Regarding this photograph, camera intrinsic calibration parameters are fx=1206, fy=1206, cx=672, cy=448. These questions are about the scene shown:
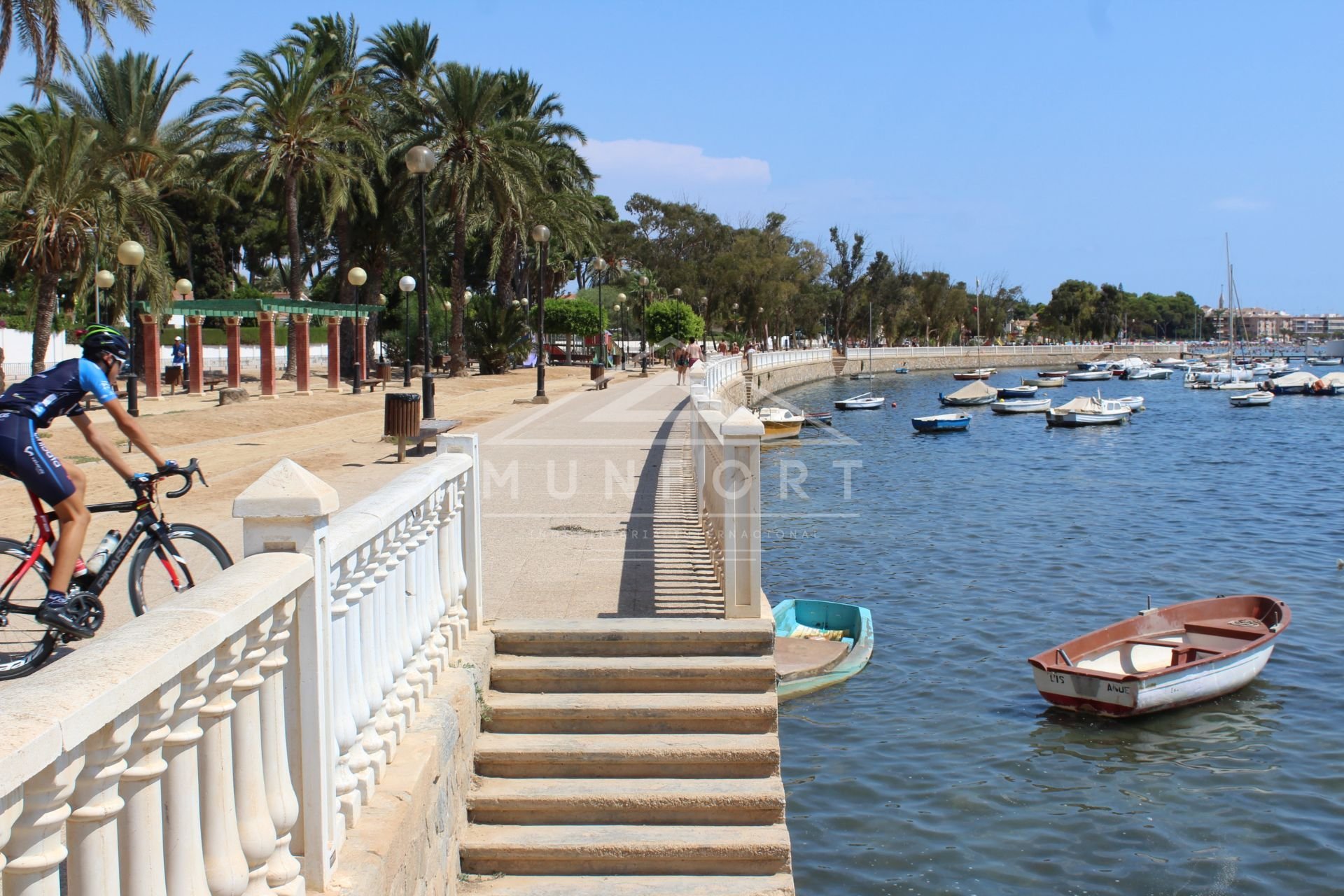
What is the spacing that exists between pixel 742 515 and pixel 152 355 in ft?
96.4

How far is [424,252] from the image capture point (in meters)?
21.9

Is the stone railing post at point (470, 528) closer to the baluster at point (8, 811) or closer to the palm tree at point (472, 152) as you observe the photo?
the baluster at point (8, 811)

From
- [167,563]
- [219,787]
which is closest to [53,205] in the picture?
[167,563]

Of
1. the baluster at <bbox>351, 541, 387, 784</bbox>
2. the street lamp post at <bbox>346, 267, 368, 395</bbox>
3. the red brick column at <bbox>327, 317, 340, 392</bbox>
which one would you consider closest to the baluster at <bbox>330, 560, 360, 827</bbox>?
the baluster at <bbox>351, 541, 387, 784</bbox>

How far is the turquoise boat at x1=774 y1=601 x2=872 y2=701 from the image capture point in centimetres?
1268

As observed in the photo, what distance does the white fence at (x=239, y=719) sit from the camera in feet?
6.97

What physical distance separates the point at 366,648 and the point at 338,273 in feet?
169

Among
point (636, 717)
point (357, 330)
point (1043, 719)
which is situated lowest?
point (1043, 719)

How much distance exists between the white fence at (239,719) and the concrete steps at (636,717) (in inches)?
39.8

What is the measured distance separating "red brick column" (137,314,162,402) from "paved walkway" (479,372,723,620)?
14.2m

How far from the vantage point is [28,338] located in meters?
48.8

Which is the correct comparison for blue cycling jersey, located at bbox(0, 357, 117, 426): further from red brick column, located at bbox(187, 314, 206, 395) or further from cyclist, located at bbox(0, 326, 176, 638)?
red brick column, located at bbox(187, 314, 206, 395)

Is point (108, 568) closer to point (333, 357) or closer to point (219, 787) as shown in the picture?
point (219, 787)

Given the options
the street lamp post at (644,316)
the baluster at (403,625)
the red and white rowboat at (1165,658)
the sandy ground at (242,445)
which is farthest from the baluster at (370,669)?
the street lamp post at (644,316)
